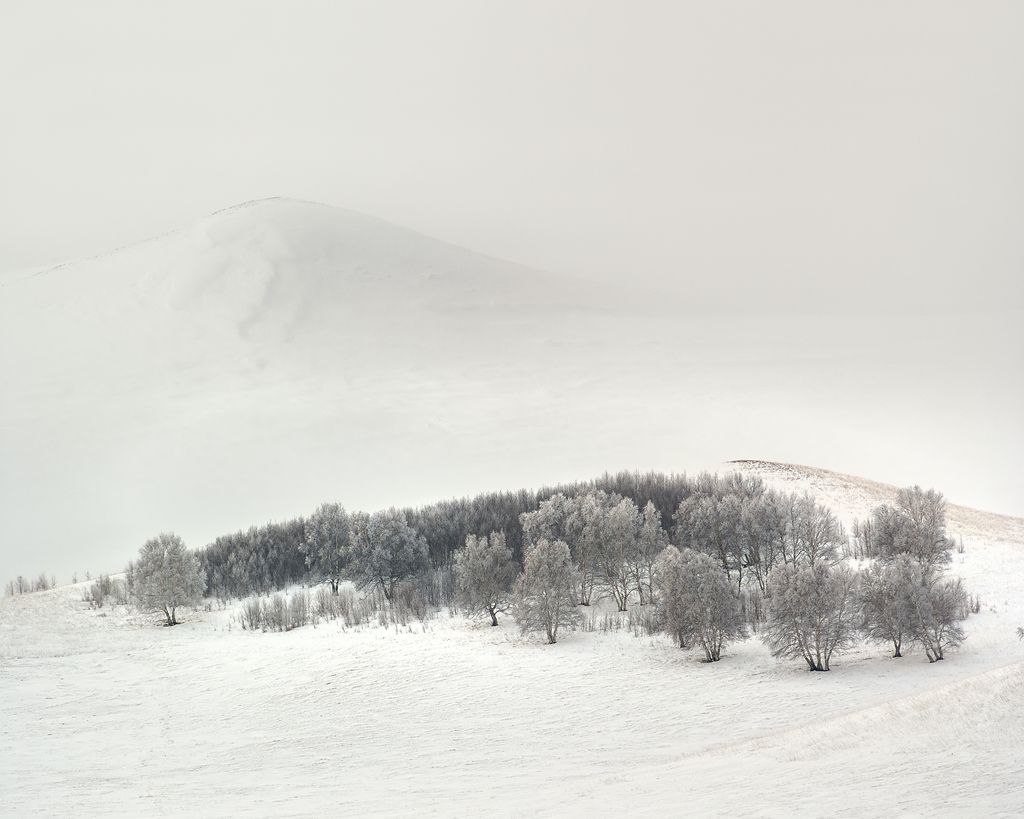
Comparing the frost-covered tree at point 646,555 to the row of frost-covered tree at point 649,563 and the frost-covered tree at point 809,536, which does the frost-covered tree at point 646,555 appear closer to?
the row of frost-covered tree at point 649,563

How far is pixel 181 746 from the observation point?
61.1ft

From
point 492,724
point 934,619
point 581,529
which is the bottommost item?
point 492,724

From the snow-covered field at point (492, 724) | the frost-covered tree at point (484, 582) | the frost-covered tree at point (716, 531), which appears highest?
the frost-covered tree at point (716, 531)

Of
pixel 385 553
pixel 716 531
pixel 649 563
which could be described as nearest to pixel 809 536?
pixel 716 531

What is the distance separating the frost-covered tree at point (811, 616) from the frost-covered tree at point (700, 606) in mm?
1267

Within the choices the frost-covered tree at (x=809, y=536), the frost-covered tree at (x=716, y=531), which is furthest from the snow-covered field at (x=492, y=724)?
the frost-covered tree at (x=716, y=531)

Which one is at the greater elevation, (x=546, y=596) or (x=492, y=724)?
(x=546, y=596)

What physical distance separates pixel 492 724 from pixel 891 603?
987 centimetres

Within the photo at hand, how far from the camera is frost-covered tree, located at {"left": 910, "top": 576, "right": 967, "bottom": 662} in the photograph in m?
21.0

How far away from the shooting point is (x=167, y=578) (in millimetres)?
30688

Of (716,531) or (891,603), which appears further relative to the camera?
(716,531)

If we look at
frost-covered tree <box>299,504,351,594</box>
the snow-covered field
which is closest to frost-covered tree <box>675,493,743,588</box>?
the snow-covered field

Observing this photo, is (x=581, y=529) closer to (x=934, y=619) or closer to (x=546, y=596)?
(x=546, y=596)

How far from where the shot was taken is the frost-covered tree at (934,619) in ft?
68.8
